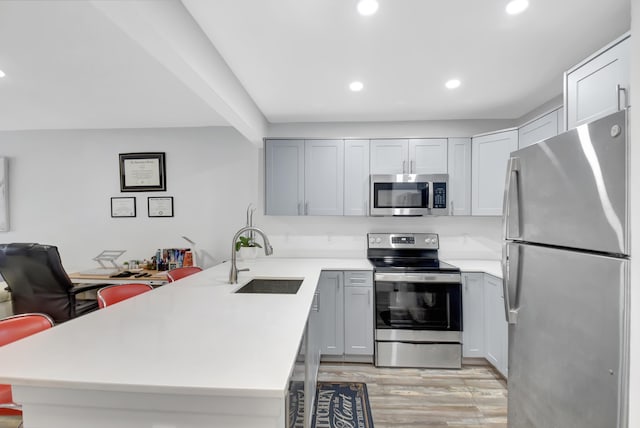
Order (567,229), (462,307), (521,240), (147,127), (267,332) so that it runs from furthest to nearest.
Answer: (147,127) → (462,307) → (521,240) → (567,229) → (267,332)

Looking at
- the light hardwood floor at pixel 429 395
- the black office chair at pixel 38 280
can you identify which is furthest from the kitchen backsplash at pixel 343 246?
the black office chair at pixel 38 280

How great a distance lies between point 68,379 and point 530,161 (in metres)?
2.09

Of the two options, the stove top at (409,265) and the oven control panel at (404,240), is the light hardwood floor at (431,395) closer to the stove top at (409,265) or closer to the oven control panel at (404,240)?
the stove top at (409,265)

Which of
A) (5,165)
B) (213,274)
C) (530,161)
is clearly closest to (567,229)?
(530,161)

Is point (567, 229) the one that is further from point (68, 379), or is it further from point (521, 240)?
point (68, 379)

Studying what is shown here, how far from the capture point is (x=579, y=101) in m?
1.56

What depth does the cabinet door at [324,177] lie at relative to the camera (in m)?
3.07

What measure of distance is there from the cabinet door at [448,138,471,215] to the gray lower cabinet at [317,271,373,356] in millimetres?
1237

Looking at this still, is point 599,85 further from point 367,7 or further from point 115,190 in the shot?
point 115,190

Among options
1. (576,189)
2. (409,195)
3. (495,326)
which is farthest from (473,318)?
(576,189)

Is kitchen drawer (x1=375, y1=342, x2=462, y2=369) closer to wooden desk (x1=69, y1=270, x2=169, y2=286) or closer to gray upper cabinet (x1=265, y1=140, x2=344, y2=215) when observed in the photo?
gray upper cabinet (x1=265, y1=140, x2=344, y2=215)

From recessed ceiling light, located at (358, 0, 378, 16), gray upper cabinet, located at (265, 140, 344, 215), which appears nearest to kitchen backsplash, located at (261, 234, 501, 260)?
gray upper cabinet, located at (265, 140, 344, 215)

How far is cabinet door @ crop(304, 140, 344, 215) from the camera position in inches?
121

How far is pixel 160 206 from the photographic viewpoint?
3443 millimetres
